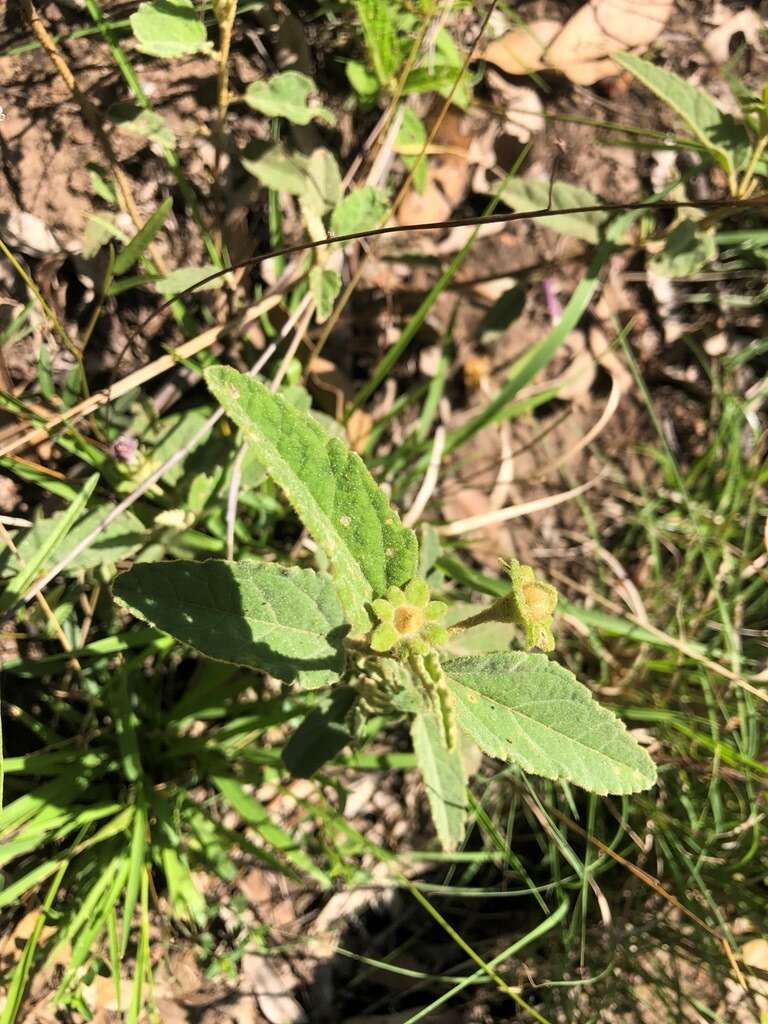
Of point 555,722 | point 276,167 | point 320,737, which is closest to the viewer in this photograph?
point 555,722

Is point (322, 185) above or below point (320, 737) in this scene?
above

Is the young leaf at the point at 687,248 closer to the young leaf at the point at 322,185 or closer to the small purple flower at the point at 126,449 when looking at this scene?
the young leaf at the point at 322,185

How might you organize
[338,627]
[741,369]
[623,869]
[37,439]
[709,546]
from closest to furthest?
[338,627] < [37,439] < [623,869] < [709,546] < [741,369]

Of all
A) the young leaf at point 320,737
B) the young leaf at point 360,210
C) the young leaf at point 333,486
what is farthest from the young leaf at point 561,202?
the young leaf at point 320,737

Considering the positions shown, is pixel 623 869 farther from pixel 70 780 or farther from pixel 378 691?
pixel 70 780

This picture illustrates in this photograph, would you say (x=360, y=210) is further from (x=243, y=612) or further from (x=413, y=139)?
(x=243, y=612)

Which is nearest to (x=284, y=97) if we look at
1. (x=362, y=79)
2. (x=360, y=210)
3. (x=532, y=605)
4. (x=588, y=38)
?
(x=360, y=210)

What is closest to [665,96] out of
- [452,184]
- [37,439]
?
[452,184]
